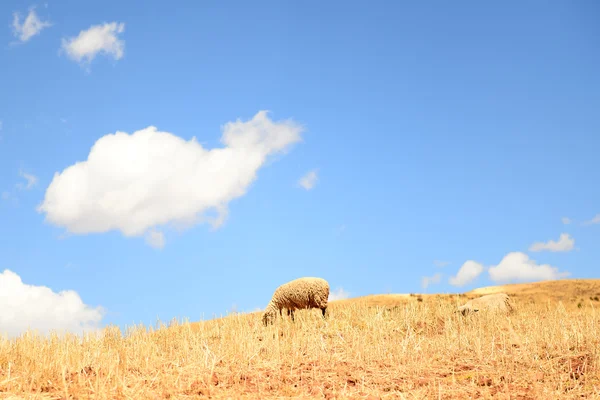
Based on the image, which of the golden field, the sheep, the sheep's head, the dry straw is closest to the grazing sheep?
Result: the sheep

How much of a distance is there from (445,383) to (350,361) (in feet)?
6.25

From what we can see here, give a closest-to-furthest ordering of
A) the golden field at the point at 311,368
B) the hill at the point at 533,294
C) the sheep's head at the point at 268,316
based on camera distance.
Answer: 1. the golden field at the point at 311,368
2. the sheep's head at the point at 268,316
3. the hill at the point at 533,294

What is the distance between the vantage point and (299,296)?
18.8m

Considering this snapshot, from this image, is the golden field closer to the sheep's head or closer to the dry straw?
the dry straw

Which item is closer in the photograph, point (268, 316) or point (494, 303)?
point (268, 316)

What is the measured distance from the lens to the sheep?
18.6 meters

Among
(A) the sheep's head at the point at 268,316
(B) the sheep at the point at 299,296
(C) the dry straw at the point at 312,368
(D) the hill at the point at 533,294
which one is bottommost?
(C) the dry straw at the point at 312,368

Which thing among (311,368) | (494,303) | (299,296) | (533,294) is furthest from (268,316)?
(533,294)

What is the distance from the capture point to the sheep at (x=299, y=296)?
1856cm

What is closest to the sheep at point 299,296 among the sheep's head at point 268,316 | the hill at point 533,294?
the sheep's head at point 268,316

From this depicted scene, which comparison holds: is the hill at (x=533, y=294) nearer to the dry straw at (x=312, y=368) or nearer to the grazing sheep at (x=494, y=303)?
the grazing sheep at (x=494, y=303)

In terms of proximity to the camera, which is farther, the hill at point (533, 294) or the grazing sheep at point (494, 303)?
the hill at point (533, 294)

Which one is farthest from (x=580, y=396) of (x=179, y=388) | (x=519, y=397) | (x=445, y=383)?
(x=179, y=388)

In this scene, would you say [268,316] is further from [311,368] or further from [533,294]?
[533,294]
